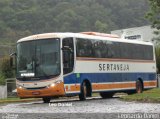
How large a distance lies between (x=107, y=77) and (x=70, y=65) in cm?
494

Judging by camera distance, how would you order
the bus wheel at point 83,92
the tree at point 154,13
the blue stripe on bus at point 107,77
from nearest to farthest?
the blue stripe on bus at point 107,77, the bus wheel at point 83,92, the tree at point 154,13

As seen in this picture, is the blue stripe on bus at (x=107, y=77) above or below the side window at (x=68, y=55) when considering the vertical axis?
below

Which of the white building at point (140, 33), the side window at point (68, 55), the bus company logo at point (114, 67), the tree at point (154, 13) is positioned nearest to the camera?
the side window at point (68, 55)

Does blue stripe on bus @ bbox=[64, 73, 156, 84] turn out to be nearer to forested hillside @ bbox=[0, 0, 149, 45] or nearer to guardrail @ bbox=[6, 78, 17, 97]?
guardrail @ bbox=[6, 78, 17, 97]

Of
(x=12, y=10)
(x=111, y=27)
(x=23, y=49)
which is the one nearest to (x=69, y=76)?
(x=23, y=49)

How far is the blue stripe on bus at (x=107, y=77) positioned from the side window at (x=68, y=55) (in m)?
0.40

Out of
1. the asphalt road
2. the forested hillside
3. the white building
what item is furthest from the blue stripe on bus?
the forested hillside

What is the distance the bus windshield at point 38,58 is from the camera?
26.0 metres

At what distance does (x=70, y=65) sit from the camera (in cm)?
2695

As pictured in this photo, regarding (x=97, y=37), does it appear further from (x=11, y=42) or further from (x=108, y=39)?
(x=11, y=42)

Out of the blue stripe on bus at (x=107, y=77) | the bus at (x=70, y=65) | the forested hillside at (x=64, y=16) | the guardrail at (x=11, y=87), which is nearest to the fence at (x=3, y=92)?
the guardrail at (x=11, y=87)

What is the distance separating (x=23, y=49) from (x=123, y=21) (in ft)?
356

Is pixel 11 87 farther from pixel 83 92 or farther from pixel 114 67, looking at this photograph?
pixel 83 92

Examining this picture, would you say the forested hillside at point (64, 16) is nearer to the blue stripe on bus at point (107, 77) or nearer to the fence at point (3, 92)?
the fence at point (3, 92)
